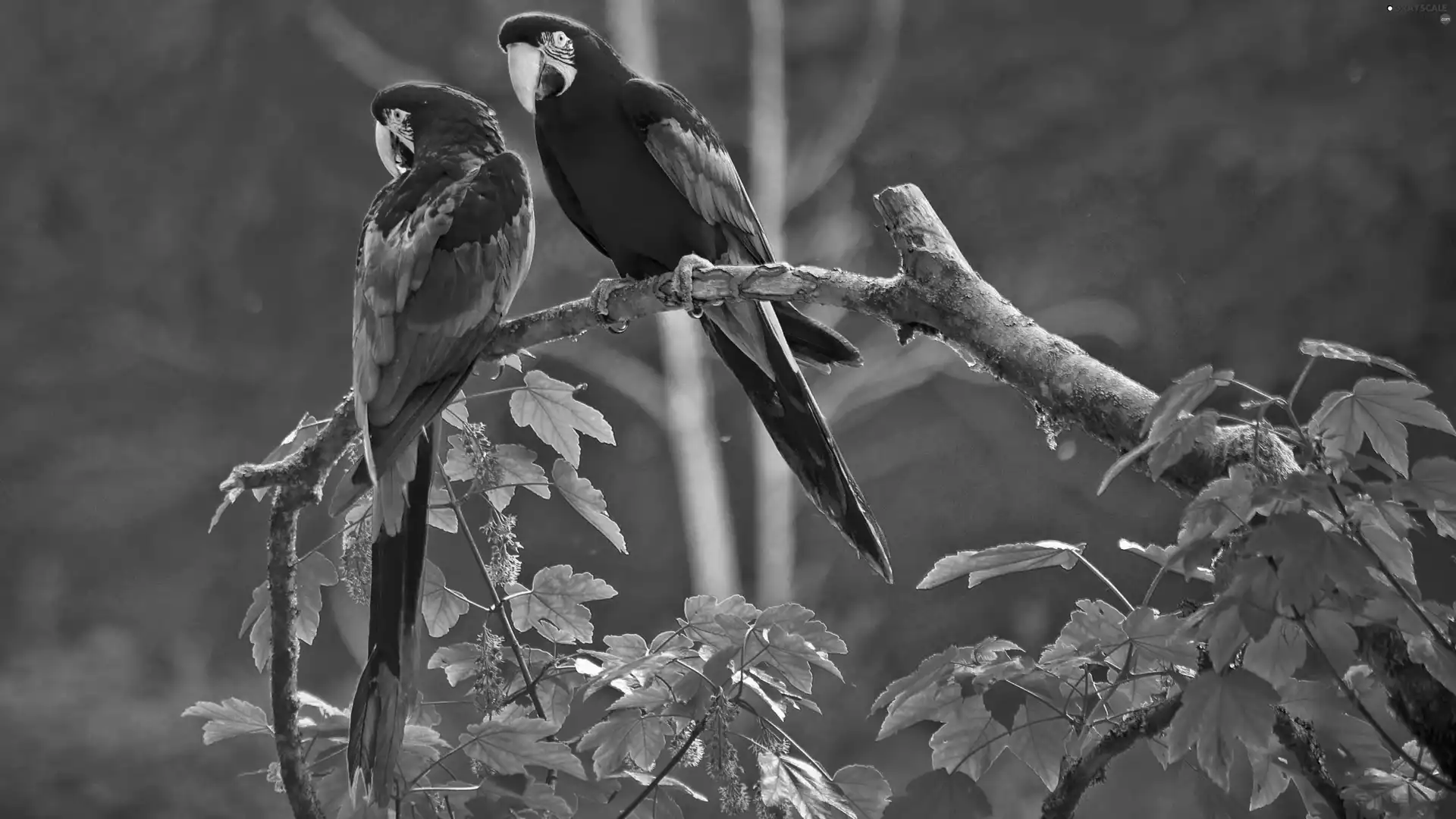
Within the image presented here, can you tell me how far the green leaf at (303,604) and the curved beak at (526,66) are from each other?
0.42 m

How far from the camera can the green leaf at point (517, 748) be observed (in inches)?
26.3

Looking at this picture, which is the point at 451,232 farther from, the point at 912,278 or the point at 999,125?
the point at 999,125

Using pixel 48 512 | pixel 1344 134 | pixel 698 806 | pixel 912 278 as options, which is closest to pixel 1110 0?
pixel 1344 134

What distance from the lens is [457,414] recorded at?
902 mm

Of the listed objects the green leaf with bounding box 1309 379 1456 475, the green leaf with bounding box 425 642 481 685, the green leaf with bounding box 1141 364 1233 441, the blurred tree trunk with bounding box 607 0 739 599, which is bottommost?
the green leaf with bounding box 1309 379 1456 475

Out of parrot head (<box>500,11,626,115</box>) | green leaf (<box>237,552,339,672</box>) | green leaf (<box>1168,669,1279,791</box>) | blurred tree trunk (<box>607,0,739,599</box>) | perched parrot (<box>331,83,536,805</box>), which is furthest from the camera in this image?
blurred tree trunk (<box>607,0,739,599</box>)

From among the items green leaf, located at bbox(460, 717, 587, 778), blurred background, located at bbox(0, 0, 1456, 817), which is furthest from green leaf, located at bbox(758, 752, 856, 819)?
blurred background, located at bbox(0, 0, 1456, 817)

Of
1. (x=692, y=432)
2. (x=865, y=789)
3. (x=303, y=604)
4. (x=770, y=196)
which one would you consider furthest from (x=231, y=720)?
(x=770, y=196)

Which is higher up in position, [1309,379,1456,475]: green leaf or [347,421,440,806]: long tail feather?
[347,421,440,806]: long tail feather

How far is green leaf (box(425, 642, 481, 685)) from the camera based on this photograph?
845 millimetres

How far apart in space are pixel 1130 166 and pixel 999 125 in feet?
1.07

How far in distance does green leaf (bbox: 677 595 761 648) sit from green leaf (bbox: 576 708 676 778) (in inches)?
2.5

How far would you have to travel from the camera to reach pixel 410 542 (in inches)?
29.0

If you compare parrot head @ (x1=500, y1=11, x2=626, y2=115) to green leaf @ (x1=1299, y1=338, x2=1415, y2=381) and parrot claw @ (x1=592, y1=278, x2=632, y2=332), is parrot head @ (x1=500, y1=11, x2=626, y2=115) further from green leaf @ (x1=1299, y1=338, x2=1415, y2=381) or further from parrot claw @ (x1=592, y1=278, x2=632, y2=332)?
green leaf @ (x1=1299, y1=338, x2=1415, y2=381)
